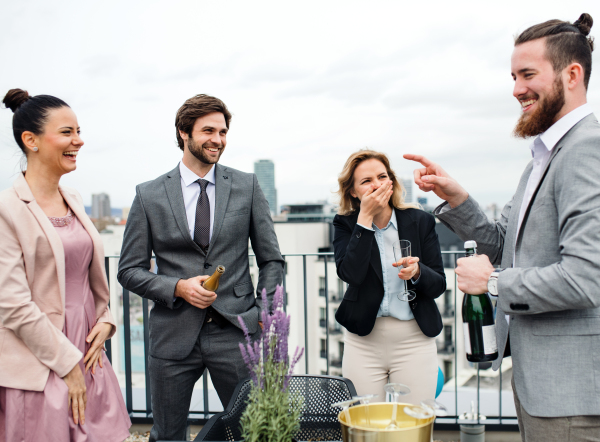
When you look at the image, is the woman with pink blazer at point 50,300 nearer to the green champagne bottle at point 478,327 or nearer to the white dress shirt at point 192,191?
the white dress shirt at point 192,191

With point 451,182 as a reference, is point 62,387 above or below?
below

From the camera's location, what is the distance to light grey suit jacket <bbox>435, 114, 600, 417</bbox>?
3.59ft

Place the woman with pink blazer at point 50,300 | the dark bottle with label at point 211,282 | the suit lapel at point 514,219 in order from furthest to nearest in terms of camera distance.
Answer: the dark bottle with label at point 211,282, the woman with pink blazer at point 50,300, the suit lapel at point 514,219

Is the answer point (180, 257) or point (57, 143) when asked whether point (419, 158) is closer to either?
point (180, 257)

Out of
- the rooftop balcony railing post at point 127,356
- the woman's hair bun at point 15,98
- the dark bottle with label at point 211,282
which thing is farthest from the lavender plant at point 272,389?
the rooftop balcony railing post at point 127,356

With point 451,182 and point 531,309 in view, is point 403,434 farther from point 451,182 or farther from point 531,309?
point 451,182

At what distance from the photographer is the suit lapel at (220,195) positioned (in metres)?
1.99

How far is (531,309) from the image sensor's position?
1.18 m

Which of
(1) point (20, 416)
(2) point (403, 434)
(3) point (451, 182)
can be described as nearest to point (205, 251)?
(1) point (20, 416)

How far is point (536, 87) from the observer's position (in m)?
1.27

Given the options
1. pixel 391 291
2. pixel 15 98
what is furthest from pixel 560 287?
pixel 15 98

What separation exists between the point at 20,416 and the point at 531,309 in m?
1.72

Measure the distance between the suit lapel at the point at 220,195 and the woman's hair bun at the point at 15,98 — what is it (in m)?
0.84

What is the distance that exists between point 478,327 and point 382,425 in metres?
0.80
